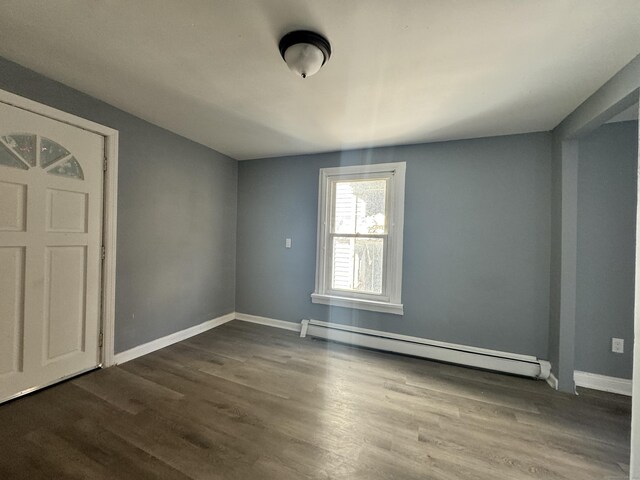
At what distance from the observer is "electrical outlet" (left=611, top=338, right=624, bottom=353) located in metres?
2.09

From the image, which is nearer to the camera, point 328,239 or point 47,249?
point 47,249

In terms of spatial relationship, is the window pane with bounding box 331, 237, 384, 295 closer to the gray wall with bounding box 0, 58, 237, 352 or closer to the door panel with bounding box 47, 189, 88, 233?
the gray wall with bounding box 0, 58, 237, 352

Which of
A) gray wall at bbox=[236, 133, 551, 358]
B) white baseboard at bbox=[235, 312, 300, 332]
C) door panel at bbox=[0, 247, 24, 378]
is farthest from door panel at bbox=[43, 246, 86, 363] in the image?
gray wall at bbox=[236, 133, 551, 358]

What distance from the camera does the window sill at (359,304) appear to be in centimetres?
281

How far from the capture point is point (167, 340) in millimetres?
2766

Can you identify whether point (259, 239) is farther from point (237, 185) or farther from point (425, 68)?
point (425, 68)

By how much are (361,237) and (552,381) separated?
2.18 metres

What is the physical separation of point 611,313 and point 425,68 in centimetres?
255

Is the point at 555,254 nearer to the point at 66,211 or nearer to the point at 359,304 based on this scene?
the point at 359,304

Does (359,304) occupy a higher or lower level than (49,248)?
lower

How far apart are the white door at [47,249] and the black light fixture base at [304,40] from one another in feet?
6.17

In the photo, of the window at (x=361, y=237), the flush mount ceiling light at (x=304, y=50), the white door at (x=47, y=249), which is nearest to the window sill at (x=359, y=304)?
the window at (x=361, y=237)

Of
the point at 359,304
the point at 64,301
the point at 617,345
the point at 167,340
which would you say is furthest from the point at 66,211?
the point at 617,345

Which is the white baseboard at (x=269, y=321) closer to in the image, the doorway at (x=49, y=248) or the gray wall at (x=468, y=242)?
the gray wall at (x=468, y=242)
